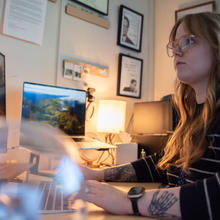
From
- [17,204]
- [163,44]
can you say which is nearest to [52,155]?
[17,204]

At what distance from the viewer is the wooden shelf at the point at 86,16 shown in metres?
1.72

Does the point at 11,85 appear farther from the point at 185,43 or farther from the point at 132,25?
the point at 132,25

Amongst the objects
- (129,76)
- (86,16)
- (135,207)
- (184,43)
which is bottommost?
(135,207)

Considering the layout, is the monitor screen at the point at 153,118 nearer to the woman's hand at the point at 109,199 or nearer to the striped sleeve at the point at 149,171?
the striped sleeve at the point at 149,171

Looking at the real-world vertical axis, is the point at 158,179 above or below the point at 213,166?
below

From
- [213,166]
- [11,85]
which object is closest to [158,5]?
[11,85]

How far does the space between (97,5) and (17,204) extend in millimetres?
1839

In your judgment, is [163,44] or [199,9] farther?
[163,44]

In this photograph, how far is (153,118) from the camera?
1719mm

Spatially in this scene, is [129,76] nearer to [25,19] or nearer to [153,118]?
[153,118]

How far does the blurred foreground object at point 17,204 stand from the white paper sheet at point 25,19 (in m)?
1.28

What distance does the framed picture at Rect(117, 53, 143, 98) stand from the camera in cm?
208

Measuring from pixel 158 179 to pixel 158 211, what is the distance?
1.40ft

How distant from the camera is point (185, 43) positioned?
0.82 m
